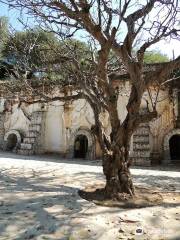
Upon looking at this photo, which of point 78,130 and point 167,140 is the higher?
point 78,130

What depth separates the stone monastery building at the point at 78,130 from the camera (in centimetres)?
1312

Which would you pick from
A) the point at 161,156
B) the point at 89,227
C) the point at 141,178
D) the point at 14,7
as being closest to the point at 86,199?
the point at 89,227

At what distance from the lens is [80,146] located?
15.6m

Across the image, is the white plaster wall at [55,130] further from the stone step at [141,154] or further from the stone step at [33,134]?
the stone step at [141,154]

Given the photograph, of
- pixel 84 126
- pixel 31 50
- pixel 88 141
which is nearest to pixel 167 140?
pixel 88 141

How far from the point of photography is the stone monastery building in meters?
13.1

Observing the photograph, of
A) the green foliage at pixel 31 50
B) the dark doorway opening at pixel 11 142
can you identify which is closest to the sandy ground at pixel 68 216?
the green foliage at pixel 31 50

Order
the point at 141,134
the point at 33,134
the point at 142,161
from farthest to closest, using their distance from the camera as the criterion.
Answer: the point at 33,134 < the point at 141,134 < the point at 142,161

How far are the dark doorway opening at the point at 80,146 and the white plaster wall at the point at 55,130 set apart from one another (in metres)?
0.54

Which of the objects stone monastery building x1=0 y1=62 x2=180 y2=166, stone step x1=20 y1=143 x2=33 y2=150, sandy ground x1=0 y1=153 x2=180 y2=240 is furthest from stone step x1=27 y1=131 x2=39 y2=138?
sandy ground x1=0 y1=153 x2=180 y2=240

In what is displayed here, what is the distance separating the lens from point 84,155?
15.2m

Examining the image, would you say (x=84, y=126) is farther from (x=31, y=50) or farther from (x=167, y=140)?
(x=31, y=50)

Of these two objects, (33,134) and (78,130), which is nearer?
(78,130)

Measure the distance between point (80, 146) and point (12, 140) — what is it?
10.9ft
